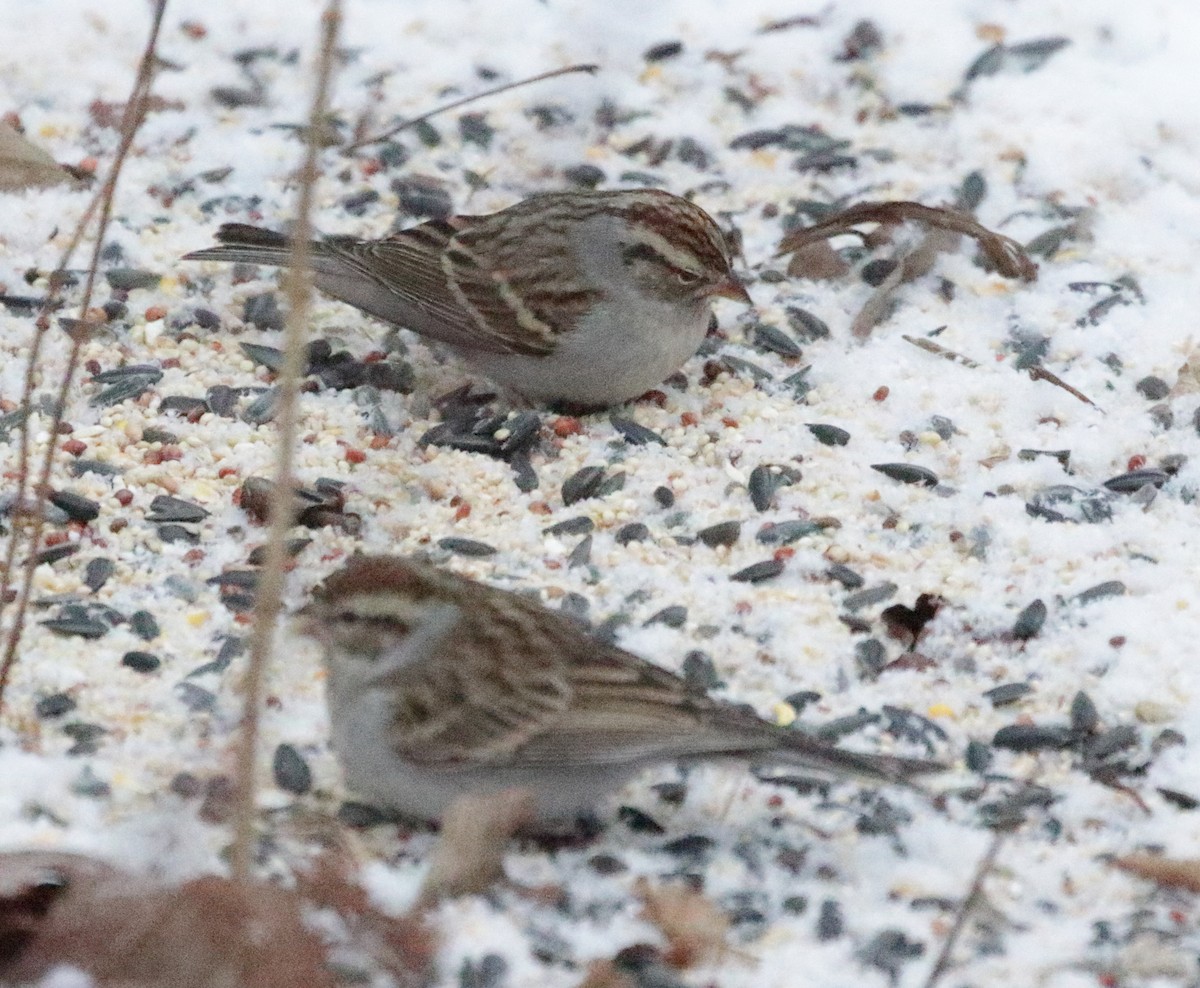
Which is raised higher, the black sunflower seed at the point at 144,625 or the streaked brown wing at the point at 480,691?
the streaked brown wing at the point at 480,691

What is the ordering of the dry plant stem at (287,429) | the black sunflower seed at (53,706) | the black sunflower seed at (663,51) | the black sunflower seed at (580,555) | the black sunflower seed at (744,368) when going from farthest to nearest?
the black sunflower seed at (663,51) < the black sunflower seed at (744,368) < the black sunflower seed at (580,555) < the black sunflower seed at (53,706) < the dry plant stem at (287,429)

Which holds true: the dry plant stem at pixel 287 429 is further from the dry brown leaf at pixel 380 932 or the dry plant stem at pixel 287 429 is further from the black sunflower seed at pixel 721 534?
the black sunflower seed at pixel 721 534

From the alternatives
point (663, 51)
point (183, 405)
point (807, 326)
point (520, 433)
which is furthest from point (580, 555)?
point (663, 51)

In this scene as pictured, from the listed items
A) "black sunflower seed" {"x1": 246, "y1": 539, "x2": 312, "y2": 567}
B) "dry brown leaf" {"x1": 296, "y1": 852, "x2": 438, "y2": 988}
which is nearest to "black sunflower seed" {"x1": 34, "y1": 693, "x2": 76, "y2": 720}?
"black sunflower seed" {"x1": 246, "y1": 539, "x2": 312, "y2": 567}

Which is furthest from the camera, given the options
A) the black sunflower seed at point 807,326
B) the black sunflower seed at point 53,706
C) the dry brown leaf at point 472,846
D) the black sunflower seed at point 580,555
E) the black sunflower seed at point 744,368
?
the black sunflower seed at point 807,326

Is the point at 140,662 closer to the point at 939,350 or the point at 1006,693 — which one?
the point at 1006,693

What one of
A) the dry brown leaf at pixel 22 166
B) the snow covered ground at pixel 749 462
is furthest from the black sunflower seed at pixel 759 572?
the dry brown leaf at pixel 22 166

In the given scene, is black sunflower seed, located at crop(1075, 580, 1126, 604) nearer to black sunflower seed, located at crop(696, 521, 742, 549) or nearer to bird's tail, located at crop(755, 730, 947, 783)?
black sunflower seed, located at crop(696, 521, 742, 549)
